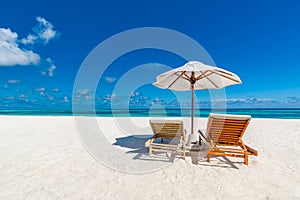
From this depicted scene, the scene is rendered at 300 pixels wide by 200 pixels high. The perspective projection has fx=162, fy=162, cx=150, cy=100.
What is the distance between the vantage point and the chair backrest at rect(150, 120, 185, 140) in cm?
362

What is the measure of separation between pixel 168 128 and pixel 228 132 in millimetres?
1258

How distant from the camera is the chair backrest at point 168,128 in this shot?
→ 11.9 feet

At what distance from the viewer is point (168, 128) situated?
3754 mm

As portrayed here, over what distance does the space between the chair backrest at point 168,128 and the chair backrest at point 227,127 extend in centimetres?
63

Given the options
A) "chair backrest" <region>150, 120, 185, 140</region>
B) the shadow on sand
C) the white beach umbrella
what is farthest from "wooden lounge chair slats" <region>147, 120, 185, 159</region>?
the white beach umbrella

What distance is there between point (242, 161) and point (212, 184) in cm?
124

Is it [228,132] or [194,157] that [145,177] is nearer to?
[194,157]

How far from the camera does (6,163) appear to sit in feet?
10.4

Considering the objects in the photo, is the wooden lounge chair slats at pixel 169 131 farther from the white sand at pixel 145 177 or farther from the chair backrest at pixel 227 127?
the chair backrest at pixel 227 127

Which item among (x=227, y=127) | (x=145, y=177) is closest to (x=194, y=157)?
(x=227, y=127)

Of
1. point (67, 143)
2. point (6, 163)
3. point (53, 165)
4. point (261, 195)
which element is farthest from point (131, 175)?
point (67, 143)

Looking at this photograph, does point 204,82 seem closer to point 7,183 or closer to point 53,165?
point 53,165

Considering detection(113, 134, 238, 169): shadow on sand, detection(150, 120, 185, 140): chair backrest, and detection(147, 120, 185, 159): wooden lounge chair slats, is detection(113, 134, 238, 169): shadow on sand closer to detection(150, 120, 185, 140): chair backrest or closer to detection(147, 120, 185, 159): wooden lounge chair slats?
detection(147, 120, 185, 159): wooden lounge chair slats

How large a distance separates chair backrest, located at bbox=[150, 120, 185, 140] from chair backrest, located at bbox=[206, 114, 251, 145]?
0.63m
